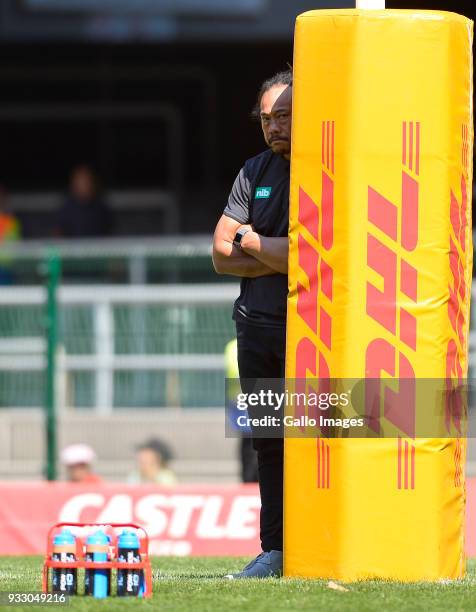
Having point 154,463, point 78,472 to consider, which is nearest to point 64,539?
point 78,472

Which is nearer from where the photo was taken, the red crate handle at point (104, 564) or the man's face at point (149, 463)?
the red crate handle at point (104, 564)

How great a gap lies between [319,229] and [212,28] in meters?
11.5

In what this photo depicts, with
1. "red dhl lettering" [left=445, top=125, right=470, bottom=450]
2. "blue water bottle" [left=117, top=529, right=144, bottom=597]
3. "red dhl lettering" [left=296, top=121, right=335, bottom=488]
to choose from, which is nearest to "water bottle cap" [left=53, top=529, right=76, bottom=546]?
"blue water bottle" [left=117, top=529, right=144, bottom=597]

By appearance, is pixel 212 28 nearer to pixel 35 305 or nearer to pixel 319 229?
pixel 35 305

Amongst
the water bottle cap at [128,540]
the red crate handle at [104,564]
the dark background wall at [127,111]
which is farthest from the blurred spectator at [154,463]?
the dark background wall at [127,111]

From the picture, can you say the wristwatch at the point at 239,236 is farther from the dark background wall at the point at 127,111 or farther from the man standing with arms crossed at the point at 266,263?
the dark background wall at the point at 127,111

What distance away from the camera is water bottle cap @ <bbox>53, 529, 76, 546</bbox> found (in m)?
4.87

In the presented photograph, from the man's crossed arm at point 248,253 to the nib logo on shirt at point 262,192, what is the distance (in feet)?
0.43

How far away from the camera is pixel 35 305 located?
1119cm

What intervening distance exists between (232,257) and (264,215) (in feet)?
0.70

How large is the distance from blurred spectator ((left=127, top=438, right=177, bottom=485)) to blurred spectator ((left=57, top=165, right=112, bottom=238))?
15.9 ft

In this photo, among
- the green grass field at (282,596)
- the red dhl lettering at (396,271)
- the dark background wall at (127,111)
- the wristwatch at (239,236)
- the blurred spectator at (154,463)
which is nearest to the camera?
the green grass field at (282,596)

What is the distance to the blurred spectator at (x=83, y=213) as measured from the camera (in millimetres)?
15469

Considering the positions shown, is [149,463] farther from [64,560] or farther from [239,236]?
[64,560]
